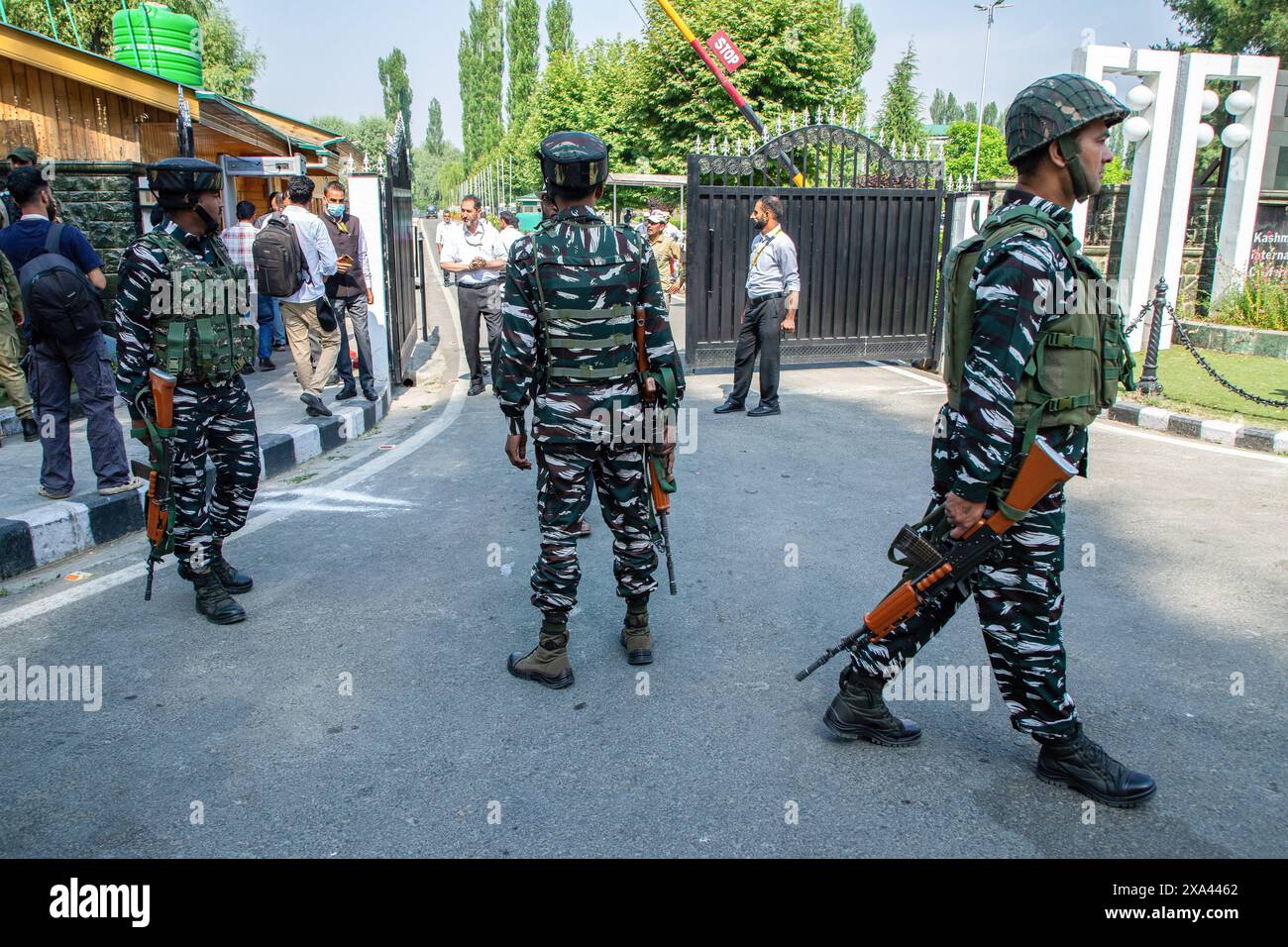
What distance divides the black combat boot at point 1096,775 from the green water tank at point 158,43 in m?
11.9

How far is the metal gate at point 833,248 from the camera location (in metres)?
9.55

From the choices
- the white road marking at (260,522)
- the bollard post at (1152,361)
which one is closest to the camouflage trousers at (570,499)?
the white road marking at (260,522)

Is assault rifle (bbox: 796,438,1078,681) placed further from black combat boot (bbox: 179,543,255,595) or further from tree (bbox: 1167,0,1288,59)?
tree (bbox: 1167,0,1288,59)

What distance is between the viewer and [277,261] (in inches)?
278

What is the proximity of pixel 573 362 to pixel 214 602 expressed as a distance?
1944 millimetres

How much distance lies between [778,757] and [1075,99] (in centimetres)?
206

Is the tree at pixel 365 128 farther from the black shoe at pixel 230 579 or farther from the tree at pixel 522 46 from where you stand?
the black shoe at pixel 230 579

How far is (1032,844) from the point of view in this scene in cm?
244

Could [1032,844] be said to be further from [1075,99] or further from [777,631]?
[1075,99]

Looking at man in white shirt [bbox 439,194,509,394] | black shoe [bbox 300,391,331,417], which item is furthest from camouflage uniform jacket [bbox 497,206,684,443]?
man in white shirt [bbox 439,194,509,394]

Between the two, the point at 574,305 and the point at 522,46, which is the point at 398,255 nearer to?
the point at 574,305

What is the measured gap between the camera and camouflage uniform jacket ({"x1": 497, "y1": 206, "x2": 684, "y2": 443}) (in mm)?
3119

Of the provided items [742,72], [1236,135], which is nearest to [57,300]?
[1236,135]
